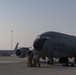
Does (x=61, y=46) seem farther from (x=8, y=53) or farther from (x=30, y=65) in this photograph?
(x=8, y=53)

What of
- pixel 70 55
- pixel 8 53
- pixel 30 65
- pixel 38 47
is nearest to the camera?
pixel 30 65

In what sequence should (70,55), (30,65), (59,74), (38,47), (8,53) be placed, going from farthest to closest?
(8,53) < (70,55) < (38,47) < (30,65) < (59,74)

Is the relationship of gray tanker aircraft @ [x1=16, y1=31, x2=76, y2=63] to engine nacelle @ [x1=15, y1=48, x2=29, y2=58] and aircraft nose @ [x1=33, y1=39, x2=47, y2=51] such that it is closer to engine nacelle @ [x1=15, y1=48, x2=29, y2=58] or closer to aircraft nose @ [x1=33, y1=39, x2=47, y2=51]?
aircraft nose @ [x1=33, y1=39, x2=47, y2=51]

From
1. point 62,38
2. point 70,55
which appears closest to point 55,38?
point 62,38

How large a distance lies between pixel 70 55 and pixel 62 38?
2.62m

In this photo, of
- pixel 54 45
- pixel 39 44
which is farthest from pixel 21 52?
pixel 54 45

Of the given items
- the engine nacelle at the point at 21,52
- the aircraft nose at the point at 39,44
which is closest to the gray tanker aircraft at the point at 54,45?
the aircraft nose at the point at 39,44

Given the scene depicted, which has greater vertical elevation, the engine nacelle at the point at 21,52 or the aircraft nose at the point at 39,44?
the aircraft nose at the point at 39,44

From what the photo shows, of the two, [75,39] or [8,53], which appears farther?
[8,53]

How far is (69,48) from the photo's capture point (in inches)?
1325

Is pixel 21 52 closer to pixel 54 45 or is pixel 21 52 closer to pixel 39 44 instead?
pixel 39 44

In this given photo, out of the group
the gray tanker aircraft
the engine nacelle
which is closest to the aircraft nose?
A: the gray tanker aircraft

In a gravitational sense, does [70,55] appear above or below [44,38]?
below

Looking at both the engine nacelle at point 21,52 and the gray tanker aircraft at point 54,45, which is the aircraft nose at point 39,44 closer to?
the gray tanker aircraft at point 54,45
